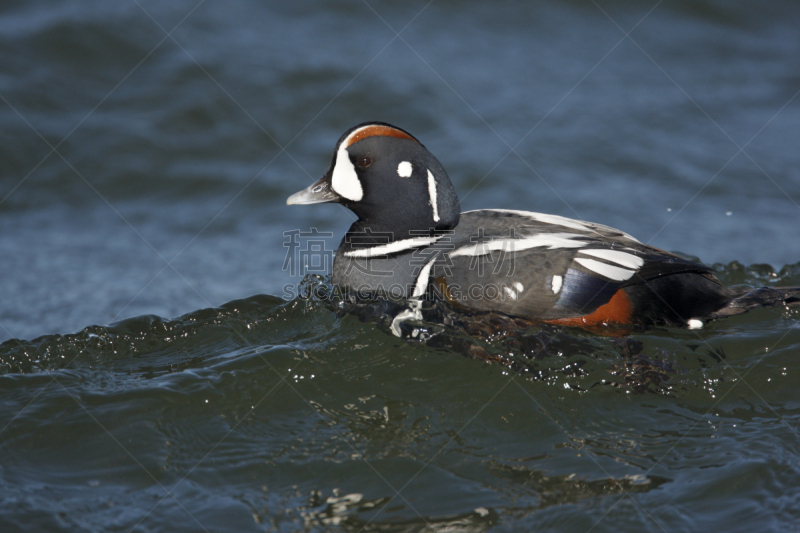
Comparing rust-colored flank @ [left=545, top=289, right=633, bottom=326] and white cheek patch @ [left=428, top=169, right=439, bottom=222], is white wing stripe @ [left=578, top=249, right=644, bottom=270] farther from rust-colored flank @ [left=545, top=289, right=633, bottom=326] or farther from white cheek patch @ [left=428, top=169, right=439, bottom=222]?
white cheek patch @ [left=428, top=169, right=439, bottom=222]

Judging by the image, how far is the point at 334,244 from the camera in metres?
7.06

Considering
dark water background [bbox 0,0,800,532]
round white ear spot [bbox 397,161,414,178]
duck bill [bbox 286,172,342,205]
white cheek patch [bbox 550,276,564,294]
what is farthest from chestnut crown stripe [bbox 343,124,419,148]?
white cheek patch [bbox 550,276,564,294]

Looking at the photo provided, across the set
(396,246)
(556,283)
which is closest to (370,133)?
(396,246)

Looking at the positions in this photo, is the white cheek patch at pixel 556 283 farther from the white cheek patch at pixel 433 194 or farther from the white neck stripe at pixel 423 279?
the white cheek patch at pixel 433 194

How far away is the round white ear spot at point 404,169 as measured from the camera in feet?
17.0

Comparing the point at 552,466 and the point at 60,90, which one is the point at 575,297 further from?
the point at 60,90

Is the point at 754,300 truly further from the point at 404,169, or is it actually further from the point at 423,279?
the point at 404,169

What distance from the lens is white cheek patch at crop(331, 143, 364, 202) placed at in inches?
206

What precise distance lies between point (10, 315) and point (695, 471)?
17.6ft

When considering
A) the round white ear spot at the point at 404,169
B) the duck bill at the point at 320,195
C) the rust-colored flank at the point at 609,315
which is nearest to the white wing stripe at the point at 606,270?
the rust-colored flank at the point at 609,315

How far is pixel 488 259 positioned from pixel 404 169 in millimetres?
996

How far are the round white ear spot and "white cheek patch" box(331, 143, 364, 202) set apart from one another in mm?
324

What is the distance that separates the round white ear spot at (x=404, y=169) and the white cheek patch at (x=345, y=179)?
324 millimetres

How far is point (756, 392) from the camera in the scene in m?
4.63
